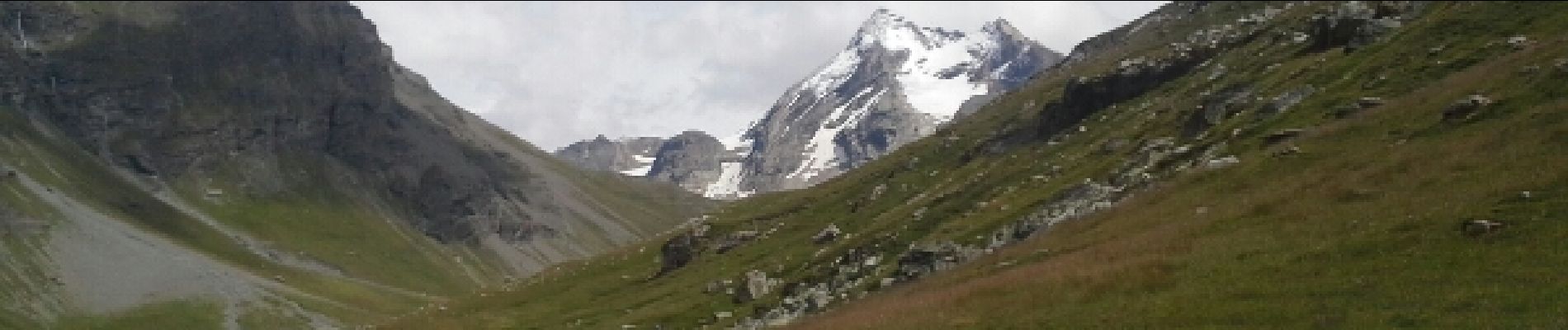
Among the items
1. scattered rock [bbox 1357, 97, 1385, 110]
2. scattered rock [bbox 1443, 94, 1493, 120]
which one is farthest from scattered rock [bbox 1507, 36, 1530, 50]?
scattered rock [bbox 1443, 94, 1493, 120]

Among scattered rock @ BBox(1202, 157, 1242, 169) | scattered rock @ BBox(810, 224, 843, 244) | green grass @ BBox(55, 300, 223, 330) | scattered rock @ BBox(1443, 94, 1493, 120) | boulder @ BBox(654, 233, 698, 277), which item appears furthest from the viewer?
green grass @ BBox(55, 300, 223, 330)

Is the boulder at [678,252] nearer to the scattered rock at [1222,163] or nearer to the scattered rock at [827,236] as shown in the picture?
the scattered rock at [827,236]

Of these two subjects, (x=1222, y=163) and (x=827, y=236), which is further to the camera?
(x=827, y=236)

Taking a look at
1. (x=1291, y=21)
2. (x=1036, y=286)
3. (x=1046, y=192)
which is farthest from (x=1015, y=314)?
(x=1291, y=21)

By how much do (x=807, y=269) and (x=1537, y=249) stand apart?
2296 inches

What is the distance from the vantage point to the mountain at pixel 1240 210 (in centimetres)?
3291

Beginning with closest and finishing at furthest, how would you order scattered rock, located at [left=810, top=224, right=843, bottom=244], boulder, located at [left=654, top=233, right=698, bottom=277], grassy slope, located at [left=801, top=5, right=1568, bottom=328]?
grassy slope, located at [left=801, top=5, right=1568, bottom=328], scattered rock, located at [left=810, top=224, right=843, bottom=244], boulder, located at [left=654, top=233, right=698, bottom=277]

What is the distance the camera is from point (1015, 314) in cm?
3916

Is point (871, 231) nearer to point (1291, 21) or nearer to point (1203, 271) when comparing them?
point (1203, 271)

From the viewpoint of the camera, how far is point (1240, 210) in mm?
47938

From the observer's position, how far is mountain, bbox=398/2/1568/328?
108ft

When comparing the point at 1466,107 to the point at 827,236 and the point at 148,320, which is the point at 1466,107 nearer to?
the point at 827,236

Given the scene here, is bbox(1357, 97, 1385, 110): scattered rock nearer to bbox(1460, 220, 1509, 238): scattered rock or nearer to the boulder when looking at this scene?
bbox(1460, 220, 1509, 238): scattered rock

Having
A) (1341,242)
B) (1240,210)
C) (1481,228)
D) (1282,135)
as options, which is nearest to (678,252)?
(1282,135)
